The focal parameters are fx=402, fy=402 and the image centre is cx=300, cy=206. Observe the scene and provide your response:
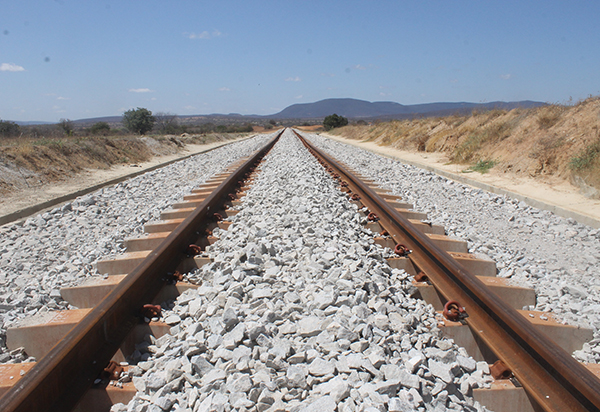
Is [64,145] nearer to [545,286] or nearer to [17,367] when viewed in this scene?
[17,367]

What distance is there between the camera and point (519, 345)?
248 cm

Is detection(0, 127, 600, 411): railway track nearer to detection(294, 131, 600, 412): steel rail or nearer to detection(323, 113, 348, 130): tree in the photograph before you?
detection(294, 131, 600, 412): steel rail

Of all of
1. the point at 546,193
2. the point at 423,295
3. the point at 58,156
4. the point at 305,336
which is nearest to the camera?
the point at 305,336

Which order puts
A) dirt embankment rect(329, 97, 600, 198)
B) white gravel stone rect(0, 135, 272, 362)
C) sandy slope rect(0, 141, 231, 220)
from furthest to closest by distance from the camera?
dirt embankment rect(329, 97, 600, 198) → sandy slope rect(0, 141, 231, 220) → white gravel stone rect(0, 135, 272, 362)

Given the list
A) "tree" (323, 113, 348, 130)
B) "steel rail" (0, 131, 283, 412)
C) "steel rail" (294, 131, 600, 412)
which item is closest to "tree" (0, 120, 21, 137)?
"steel rail" (0, 131, 283, 412)

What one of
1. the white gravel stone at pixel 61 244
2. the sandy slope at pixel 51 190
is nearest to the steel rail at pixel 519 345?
the white gravel stone at pixel 61 244

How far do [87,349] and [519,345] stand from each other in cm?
260

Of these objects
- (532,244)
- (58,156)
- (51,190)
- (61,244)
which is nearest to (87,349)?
(61,244)

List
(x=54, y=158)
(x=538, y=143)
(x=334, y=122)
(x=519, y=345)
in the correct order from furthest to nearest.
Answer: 1. (x=334, y=122)
2. (x=54, y=158)
3. (x=538, y=143)
4. (x=519, y=345)

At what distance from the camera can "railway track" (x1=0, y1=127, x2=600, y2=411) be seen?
203cm

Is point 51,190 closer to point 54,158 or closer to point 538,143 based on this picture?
point 54,158

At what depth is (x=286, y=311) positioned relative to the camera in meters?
2.83

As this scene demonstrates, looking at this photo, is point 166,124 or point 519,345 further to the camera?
A: point 166,124

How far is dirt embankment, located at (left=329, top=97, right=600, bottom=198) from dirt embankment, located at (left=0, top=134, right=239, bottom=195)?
40.1 feet
